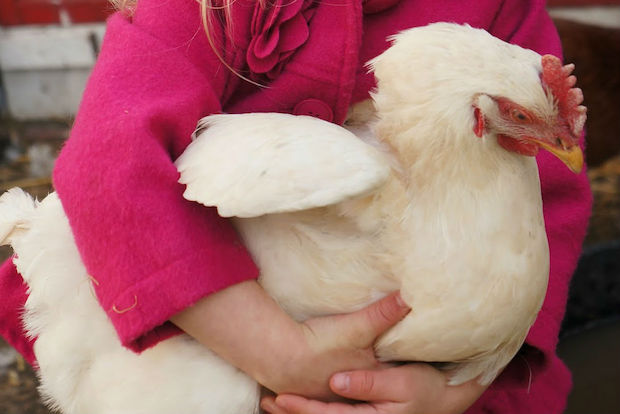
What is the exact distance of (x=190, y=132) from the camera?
2.88ft

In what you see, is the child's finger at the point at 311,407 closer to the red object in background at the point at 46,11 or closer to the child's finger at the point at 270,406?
the child's finger at the point at 270,406

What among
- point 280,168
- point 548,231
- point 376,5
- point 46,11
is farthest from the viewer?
point 46,11

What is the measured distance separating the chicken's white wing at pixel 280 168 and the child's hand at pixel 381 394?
0.26 m

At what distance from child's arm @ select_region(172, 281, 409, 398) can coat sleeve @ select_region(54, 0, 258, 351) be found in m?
0.03

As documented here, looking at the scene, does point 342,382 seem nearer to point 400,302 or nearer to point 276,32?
point 400,302

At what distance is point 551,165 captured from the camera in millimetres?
1105

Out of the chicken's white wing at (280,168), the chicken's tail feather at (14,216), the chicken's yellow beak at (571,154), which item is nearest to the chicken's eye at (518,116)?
the chicken's yellow beak at (571,154)

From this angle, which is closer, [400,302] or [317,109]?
[400,302]

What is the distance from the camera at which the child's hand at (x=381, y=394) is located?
87 centimetres

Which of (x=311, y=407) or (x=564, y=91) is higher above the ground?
(x=564, y=91)

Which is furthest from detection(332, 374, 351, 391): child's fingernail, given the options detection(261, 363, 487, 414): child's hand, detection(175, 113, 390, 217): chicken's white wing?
detection(175, 113, 390, 217): chicken's white wing

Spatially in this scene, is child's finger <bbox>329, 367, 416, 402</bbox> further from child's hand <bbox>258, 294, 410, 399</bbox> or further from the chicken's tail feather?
the chicken's tail feather

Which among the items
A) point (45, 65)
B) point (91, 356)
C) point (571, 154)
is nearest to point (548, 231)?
point (571, 154)

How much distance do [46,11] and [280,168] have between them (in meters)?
2.71
